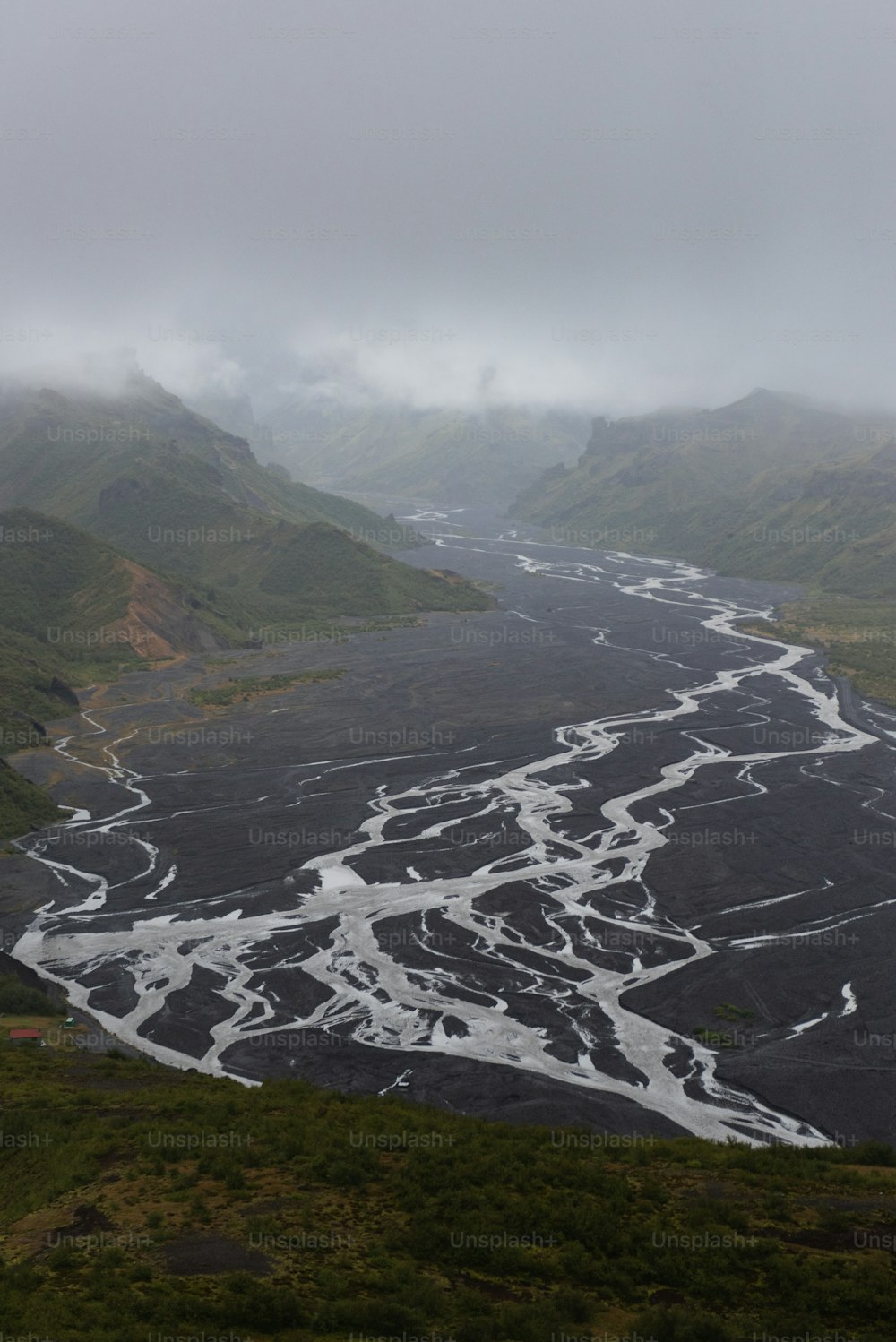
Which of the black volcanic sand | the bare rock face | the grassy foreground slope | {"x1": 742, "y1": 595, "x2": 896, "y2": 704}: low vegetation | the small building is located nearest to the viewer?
the grassy foreground slope

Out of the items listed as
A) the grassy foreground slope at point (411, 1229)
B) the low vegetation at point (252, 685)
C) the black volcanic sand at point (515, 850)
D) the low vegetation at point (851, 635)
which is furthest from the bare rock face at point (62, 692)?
the low vegetation at point (851, 635)

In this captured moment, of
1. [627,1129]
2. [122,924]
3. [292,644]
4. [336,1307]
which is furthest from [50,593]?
[336,1307]

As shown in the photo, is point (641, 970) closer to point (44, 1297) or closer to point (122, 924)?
point (122, 924)

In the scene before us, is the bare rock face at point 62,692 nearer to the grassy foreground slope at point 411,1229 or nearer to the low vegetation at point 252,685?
the low vegetation at point 252,685

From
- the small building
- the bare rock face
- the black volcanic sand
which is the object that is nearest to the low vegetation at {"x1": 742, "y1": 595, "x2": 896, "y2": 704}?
the black volcanic sand

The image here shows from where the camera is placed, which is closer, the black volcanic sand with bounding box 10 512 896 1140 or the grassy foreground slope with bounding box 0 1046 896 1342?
the grassy foreground slope with bounding box 0 1046 896 1342

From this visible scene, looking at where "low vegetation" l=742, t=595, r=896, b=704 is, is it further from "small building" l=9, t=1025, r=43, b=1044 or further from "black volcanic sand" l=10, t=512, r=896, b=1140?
"small building" l=9, t=1025, r=43, b=1044
